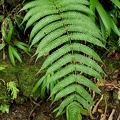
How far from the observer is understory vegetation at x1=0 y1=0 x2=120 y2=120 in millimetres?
2598

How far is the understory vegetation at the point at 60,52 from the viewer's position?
8.52 feet

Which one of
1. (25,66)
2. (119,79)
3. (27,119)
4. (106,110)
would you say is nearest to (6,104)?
(27,119)

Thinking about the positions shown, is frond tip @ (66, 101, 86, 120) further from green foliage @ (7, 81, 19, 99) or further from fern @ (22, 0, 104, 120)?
green foliage @ (7, 81, 19, 99)

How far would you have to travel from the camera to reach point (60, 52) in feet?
8.52

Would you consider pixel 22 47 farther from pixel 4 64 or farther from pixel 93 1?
pixel 93 1

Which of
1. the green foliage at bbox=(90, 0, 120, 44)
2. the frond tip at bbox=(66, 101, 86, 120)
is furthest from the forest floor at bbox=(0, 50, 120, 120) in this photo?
the green foliage at bbox=(90, 0, 120, 44)

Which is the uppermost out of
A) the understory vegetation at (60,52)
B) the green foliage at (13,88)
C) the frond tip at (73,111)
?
the understory vegetation at (60,52)

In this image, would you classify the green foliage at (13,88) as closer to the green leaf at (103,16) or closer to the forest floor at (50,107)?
the forest floor at (50,107)

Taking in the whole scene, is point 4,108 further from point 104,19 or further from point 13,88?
point 104,19

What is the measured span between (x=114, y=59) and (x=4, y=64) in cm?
124

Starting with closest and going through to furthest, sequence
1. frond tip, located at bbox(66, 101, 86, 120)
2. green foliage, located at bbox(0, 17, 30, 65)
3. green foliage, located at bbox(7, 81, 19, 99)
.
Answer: frond tip, located at bbox(66, 101, 86, 120)
green foliage, located at bbox(7, 81, 19, 99)
green foliage, located at bbox(0, 17, 30, 65)

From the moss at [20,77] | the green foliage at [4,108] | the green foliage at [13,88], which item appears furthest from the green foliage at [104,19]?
the green foliage at [4,108]

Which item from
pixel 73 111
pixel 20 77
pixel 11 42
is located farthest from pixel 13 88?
pixel 73 111

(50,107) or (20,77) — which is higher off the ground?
(20,77)
